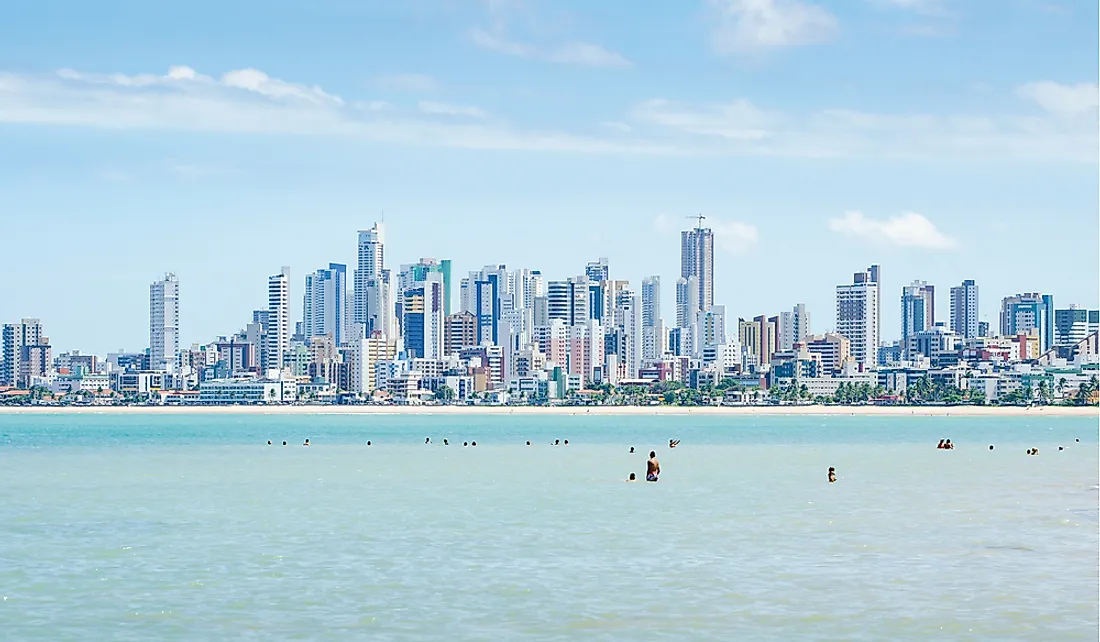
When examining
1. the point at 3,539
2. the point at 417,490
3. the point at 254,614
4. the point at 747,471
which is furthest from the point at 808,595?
the point at 747,471

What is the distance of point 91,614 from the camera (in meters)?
34.5

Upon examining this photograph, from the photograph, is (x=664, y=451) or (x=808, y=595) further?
(x=664, y=451)

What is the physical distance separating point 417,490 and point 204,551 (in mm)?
28019

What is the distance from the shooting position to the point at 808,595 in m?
36.5

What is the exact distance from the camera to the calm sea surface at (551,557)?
3309 centimetres

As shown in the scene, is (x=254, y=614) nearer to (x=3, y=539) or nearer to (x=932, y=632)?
(x=932, y=632)

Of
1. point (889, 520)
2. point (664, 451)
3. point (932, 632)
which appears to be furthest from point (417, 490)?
point (664, 451)

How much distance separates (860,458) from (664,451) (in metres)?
21.3

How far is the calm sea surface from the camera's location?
109ft

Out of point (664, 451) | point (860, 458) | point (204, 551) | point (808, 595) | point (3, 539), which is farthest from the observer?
point (664, 451)

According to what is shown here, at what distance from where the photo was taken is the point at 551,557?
44062 millimetres

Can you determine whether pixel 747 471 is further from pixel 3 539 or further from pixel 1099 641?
pixel 1099 641

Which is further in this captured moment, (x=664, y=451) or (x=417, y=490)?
(x=664, y=451)

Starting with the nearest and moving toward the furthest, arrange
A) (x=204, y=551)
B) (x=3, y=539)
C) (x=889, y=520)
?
(x=204, y=551), (x=3, y=539), (x=889, y=520)
